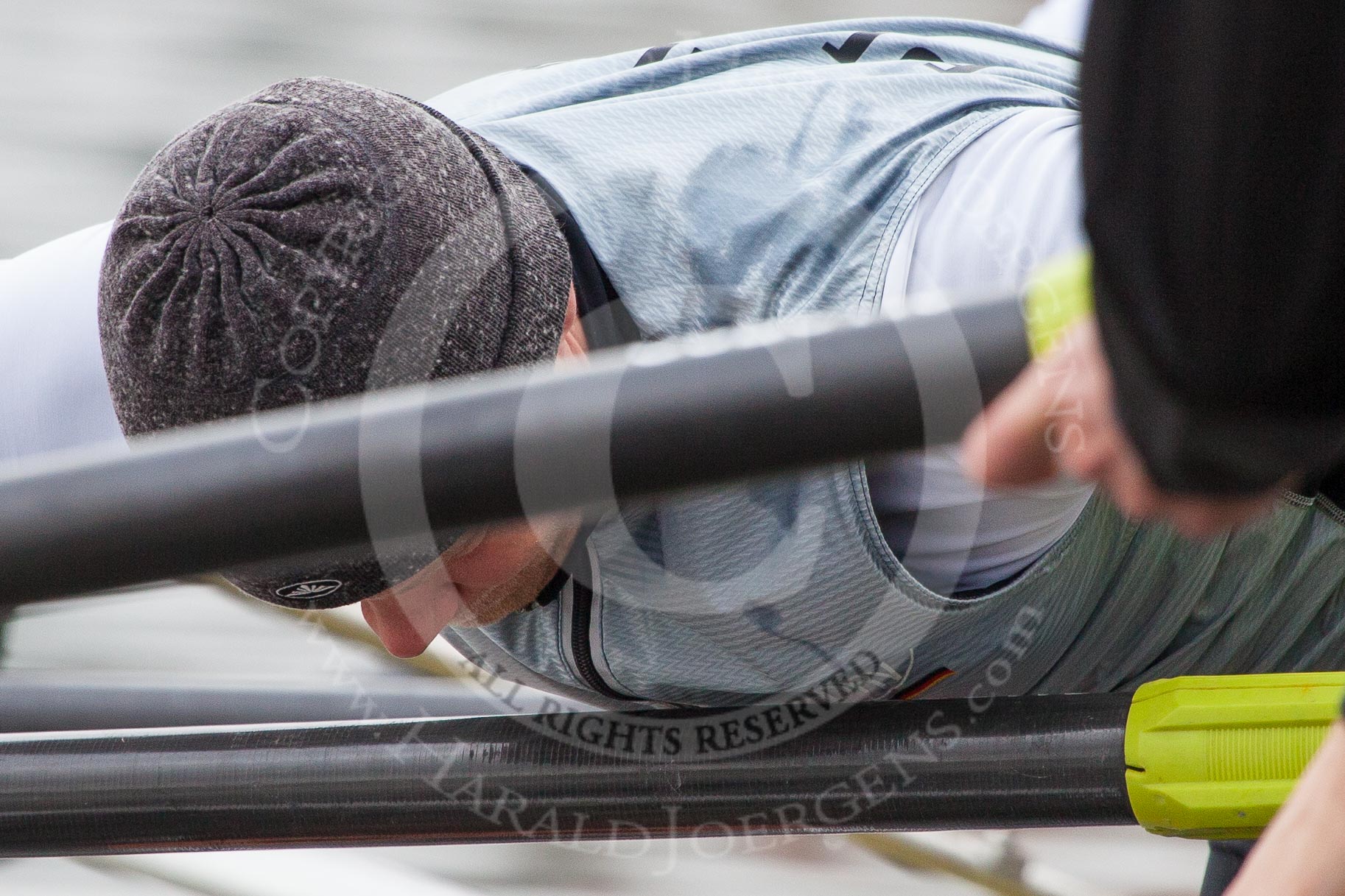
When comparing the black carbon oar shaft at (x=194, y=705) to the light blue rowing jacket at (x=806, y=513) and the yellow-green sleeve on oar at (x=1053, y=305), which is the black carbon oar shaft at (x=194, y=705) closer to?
the light blue rowing jacket at (x=806, y=513)

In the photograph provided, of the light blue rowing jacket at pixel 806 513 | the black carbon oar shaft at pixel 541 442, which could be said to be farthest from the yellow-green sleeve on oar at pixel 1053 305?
the light blue rowing jacket at pixel 806 513

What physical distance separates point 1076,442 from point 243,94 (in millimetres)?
1612

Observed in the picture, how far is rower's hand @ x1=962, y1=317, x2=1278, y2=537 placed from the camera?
309 millimetres

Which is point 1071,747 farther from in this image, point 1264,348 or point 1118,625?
point 1264,348

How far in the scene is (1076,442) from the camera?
323 mm

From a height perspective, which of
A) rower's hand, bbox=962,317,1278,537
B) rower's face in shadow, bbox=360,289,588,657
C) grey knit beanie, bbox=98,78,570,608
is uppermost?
rower's hand, bbox=962,317,1278,537

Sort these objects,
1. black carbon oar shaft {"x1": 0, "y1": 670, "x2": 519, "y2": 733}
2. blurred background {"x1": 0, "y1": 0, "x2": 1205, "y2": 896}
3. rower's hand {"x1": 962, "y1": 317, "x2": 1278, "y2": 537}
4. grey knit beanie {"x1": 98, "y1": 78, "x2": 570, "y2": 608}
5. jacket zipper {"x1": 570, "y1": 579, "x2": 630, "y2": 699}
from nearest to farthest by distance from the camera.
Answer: rower's hand {"x1": 962, "y1": 317, "x2": 1278, "y2": 537}, grey knit beanie {"x1": 98, "y1": 78, "x2": 570, "y2": 608}, jacket zipper {"x1": 570, "y1": 579, "x2": 630, "y2": 699}, black carbon oar shaft {"x1": 0, "y1": 670, "x2": 519, "y2": 733}, blurred background {"x1": 0, "y1": 0, "x2": 1205, "y2": 896}

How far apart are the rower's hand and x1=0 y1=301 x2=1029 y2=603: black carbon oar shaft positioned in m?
0.01

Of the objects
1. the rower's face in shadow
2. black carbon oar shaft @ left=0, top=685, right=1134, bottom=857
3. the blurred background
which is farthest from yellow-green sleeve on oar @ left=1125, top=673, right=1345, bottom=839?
the blurred background

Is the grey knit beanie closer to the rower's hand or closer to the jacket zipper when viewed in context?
the jacket zipper

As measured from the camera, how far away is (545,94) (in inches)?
29.6

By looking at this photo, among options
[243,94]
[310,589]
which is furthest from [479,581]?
[243,94]

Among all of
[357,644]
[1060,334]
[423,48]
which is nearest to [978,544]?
[1060,334]

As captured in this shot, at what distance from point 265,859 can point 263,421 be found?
→ 3.10ft
